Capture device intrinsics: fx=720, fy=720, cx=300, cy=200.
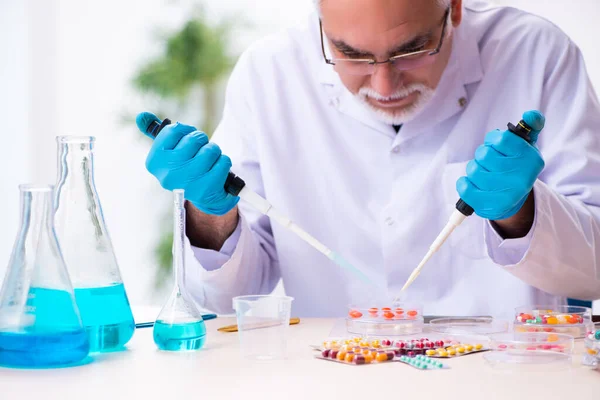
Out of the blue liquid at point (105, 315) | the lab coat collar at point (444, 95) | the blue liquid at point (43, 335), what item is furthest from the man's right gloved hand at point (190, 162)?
the lab coat collar at point (444, 95)

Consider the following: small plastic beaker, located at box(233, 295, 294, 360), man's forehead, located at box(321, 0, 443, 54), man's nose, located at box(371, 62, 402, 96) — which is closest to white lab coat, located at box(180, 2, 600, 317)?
man's nose, located at box(371, 62, 402, 96)

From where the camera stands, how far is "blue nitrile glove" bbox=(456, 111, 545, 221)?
1.52 metres

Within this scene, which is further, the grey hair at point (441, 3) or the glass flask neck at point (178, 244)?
the grey hair at point (441, 3)

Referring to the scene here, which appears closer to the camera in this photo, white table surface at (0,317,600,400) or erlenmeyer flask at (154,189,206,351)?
white table surface at (0,317,600,400)

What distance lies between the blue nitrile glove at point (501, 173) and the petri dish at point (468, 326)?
24cm

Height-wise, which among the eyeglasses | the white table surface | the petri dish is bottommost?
the white table surface

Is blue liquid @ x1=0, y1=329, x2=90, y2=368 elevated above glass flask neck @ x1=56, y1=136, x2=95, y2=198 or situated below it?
below

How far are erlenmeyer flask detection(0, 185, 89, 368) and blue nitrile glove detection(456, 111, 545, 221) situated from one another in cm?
86

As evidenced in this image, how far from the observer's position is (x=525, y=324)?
141 cm

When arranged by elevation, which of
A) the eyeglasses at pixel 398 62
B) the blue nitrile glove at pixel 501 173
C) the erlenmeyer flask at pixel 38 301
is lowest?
the erlenmeyer flask at pixel 38 301

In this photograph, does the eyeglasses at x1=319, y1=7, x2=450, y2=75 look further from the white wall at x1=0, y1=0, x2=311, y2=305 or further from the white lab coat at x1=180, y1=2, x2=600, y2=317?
the white wall at x1=0, y1=0, x2=311, y2=305

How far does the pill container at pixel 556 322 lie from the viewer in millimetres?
1402

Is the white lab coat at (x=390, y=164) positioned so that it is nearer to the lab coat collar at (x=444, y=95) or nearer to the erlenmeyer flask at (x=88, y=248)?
the lab coat collar at (x=444, y=95)

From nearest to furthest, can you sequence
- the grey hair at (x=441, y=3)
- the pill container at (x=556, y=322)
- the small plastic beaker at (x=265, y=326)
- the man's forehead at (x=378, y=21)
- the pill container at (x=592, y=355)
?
1. the pill container at (x=592, y=355)
2. the small plastic beaker at (x=265, y=326)
3. the pill container at (x=556, y=322)
4. the man's forehead at (x=378, y=21)
5. the grey hair at (x=441, y=3)
